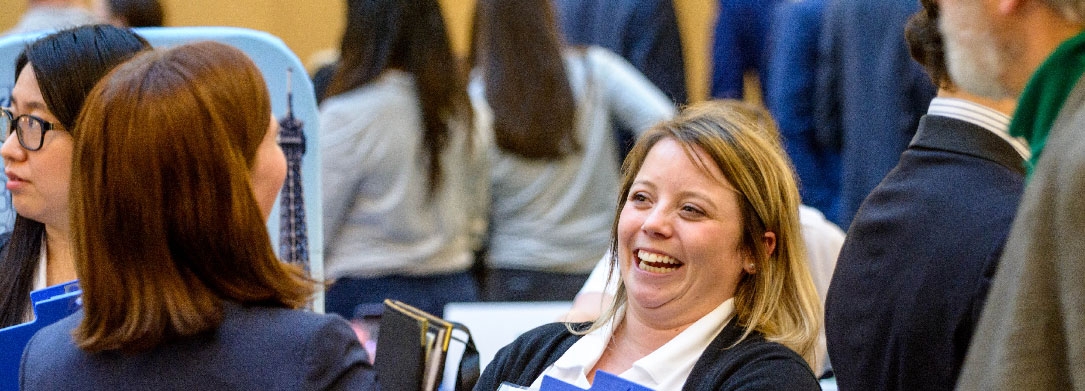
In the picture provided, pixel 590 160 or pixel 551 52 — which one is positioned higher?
pixel 551 52

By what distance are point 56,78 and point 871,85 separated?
2415 millimetres

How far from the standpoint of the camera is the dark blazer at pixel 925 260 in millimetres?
1692

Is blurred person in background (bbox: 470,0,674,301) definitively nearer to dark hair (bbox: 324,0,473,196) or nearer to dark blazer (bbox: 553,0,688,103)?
dark hair (bbox: 324,0,473,196)

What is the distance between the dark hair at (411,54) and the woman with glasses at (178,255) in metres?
1.71

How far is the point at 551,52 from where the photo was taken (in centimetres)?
346

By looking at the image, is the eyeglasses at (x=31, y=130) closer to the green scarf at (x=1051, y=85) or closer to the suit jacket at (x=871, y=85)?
the green scarf at (x=1051, y=85)

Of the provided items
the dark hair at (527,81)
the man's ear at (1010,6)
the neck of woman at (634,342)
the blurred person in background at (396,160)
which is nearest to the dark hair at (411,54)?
the blurred person in background at (396,160)

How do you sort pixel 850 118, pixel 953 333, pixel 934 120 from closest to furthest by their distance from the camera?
pixel 953 333 → pixel 934 120 → pixel 850 118

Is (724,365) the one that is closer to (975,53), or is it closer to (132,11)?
(975,53)

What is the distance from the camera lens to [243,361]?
1529 mm

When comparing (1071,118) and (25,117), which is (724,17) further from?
(1071,118)

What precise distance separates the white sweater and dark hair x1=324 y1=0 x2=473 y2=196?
0.10 feet

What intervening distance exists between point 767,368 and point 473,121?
1.83 meters

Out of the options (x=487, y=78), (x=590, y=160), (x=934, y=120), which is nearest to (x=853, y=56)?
(x=590, y=160)
